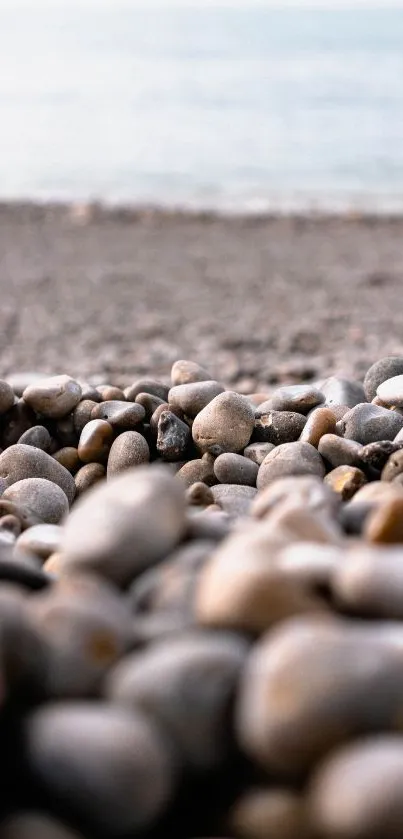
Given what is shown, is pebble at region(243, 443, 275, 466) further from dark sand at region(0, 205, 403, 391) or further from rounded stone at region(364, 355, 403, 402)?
dark sand at region(0, 205, 403, 391)

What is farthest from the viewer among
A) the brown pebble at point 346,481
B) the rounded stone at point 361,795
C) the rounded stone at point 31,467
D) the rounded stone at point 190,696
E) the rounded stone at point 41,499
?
the rounded stone at point 31,467

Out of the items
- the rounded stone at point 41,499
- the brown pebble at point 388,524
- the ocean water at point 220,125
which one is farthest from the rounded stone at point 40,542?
the ocean water at point 220,125

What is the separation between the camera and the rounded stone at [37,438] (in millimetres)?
2117

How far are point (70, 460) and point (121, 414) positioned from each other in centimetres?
16

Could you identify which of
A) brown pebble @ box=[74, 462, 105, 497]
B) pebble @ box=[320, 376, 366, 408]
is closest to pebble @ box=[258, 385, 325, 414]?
pebble @ box=[320, 376, 366, 408]

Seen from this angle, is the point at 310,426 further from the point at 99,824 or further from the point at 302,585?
the point at 99,824

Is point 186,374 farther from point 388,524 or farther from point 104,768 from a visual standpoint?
point 104,768

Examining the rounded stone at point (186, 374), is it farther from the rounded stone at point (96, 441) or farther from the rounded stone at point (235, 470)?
the rounded stone at point (235, 470)

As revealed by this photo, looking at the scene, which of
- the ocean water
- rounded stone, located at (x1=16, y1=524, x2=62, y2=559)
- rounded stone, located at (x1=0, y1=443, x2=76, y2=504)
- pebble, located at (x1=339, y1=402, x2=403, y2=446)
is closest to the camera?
rounded stone, located at (x1=16, y1=524, x2=62, y2=559)

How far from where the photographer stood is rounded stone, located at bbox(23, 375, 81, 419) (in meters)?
2.12

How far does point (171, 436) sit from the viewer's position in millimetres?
1995

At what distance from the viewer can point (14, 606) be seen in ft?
2.88

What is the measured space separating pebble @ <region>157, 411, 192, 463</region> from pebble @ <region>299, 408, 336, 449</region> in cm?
24

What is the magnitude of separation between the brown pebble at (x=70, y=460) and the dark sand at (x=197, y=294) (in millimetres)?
1224
